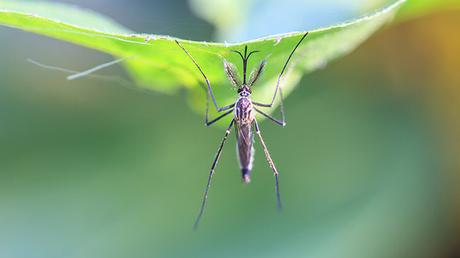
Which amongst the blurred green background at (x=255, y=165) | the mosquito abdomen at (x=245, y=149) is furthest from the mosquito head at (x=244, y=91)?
the blurred green background at (x=255, y=165)

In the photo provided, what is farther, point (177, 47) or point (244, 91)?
point (244, 91)

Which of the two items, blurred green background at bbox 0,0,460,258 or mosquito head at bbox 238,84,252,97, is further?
blurred green background at bbox 0,0,460,258

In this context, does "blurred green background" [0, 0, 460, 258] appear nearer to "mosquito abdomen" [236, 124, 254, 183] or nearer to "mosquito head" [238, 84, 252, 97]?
"mosquito abdomen" [236, 124, 254, 183]

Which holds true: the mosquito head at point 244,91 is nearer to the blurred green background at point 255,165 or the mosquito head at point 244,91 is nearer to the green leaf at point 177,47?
the green leaf at point 177,47

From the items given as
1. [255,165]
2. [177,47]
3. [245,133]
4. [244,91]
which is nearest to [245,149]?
[245,133]

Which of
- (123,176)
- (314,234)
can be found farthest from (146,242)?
(314,234)

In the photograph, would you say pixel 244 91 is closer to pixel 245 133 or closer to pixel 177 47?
pixel 245 133

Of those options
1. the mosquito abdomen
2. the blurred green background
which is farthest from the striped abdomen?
the blurred green background
